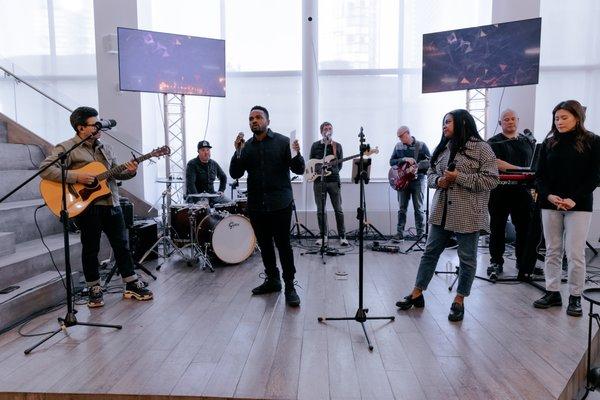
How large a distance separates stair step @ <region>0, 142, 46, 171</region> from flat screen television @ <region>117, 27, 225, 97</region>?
158 centimetres

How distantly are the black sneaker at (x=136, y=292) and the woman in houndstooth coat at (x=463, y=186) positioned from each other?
266cm

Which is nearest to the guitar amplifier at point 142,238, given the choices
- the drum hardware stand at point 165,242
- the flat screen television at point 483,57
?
the drum hardware stand at point 165,242

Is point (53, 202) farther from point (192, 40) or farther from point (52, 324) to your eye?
point (192, 40)

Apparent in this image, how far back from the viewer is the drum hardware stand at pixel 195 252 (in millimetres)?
5125

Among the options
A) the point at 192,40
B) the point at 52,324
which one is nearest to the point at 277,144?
the point at 52,324

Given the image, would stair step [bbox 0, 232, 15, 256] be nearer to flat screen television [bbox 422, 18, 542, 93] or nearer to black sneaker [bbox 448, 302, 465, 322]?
black sneaker [bbox 448, 302, 465, 322]

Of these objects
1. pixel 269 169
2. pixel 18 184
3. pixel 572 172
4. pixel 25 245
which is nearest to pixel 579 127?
pixel 572 172

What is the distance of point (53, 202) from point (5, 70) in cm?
355

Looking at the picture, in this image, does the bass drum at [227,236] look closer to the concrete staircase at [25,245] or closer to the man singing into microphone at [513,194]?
the concrete staircase at [25,245]

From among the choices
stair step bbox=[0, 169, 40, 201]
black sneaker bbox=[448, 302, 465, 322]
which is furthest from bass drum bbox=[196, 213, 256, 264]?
black sneaker bbox=[448, 302, 465, 322]

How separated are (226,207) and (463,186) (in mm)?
3130

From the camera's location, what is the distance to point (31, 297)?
353 cm

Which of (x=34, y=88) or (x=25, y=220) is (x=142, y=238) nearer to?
(x=25, y=220)

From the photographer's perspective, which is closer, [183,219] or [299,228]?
[183,219]
